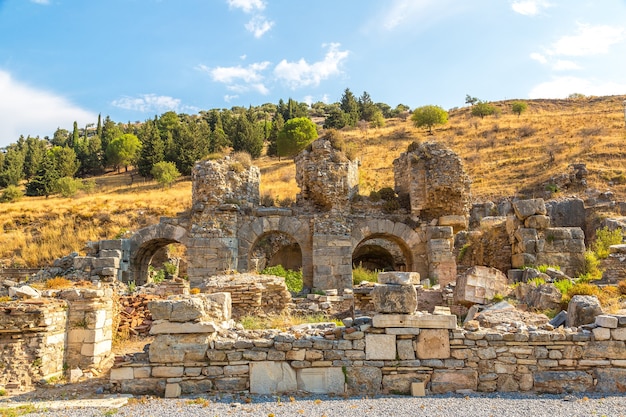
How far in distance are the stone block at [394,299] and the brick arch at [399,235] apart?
9900 mm

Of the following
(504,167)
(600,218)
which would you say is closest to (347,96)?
(504,167)

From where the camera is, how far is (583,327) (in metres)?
6.73

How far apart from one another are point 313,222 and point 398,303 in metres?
10.3

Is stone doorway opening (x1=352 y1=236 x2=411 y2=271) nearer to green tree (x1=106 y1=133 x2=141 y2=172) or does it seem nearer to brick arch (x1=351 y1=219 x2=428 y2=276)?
brick arch (x1=351 y1=219 x2=428 y2=276)

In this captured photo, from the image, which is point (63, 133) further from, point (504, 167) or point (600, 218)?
point (600, 218)

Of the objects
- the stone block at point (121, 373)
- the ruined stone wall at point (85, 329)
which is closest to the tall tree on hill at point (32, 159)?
the ruined stone wall at point (85, 329)

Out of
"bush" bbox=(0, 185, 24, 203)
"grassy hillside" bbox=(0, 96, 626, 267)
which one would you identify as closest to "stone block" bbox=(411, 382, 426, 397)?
"grassy hillside" bbox=(0, 96, 626, 267)

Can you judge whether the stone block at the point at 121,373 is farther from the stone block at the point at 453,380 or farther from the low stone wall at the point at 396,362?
the stone block at the point at 453,380

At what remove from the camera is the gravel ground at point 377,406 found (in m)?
5.55

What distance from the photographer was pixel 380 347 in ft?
21.6

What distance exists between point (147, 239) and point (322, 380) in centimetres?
1236

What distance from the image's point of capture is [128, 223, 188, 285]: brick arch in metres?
17.2

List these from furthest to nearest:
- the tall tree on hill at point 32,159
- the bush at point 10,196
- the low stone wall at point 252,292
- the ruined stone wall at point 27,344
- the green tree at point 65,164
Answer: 1. the tall tree on hill at point 32,159
2. the green tree at point 65,164
3. the bush at point 10,196
4. the low stone wall at point 252,292
5. the ruined stone wall at point 27,344

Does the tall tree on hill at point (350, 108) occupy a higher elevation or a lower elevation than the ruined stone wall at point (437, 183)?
higher
